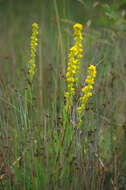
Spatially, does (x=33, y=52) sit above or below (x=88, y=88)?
above

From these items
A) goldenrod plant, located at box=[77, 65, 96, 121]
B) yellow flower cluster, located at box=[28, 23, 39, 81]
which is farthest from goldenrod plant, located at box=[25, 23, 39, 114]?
goldenrod plant, located at box=[77, 65, 96, 121]

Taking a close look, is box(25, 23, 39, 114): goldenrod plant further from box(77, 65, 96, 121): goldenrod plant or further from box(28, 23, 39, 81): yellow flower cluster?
box(77, 65, 96, 121): goldenrod plant

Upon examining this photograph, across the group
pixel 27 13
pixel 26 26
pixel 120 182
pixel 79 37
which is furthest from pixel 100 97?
pixel 27 13

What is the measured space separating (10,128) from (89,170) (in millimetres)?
603

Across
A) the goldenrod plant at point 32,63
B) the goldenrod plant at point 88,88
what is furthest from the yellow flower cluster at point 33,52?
the goldenrod plant at point 88,88

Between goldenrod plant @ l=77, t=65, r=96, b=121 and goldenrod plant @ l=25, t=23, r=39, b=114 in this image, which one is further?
goldenrod plant @ l=25, t=23, r=39, b=114

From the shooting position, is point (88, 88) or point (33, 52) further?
point (33, 52)

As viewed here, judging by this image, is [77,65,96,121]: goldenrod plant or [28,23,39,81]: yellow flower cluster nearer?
[77,65,96,121]: goldenrod plant

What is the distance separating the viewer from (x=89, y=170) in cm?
192

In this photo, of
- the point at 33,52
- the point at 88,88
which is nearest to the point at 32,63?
the point at 33,52

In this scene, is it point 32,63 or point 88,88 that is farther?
point 32,63

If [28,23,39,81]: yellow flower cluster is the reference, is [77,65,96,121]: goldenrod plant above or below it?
below

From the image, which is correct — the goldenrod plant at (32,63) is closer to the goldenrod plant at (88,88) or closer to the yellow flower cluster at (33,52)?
the yellow flower cluster at (33,52)

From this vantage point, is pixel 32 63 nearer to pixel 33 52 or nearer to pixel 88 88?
pixel 33 52
